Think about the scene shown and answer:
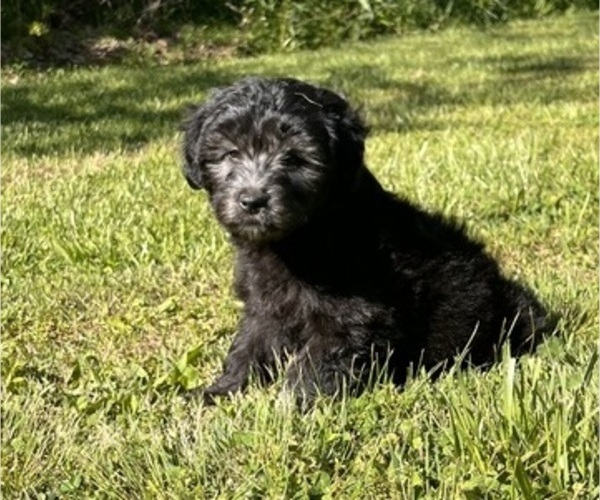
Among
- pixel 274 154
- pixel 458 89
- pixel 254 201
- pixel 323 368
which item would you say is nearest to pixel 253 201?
pixel 254 201

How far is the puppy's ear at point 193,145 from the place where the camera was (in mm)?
4082

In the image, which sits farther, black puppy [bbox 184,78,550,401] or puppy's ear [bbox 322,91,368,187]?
puppy's ear [bbox 322,91,368,187]

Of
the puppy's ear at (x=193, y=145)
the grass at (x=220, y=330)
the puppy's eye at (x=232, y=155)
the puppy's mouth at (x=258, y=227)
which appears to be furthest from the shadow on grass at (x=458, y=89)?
the puppy's mouth at (x=258, y=227)

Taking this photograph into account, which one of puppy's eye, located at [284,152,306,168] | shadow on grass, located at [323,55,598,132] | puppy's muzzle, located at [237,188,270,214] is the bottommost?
shadow on grass, located at [323,55,598,132]

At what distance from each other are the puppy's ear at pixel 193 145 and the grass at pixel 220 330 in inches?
27.0

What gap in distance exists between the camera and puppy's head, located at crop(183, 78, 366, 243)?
12.3ft

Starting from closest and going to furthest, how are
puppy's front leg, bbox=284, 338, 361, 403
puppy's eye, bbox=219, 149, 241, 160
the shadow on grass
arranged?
1. puppy's front leg, bbox=284, 338, 361, 403
2. puppy's eye, bbox=219, 149, 241, 160
3. the shadow on grass

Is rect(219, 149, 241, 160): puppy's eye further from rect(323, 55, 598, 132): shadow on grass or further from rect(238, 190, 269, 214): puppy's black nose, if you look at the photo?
rect(323, 55, 598, 132): shadow on grass

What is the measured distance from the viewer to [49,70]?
16.2 m

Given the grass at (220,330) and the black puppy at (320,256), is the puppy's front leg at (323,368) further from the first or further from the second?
the grass at (220,330)

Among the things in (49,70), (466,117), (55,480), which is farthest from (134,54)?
(55,480)

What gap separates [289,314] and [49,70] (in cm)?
1304

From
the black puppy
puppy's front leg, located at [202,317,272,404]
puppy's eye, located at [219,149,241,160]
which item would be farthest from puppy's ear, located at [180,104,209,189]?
puppy's front leg, located at [202,317,272,404]

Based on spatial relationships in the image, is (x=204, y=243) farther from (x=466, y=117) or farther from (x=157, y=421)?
(x=466, y=117)
